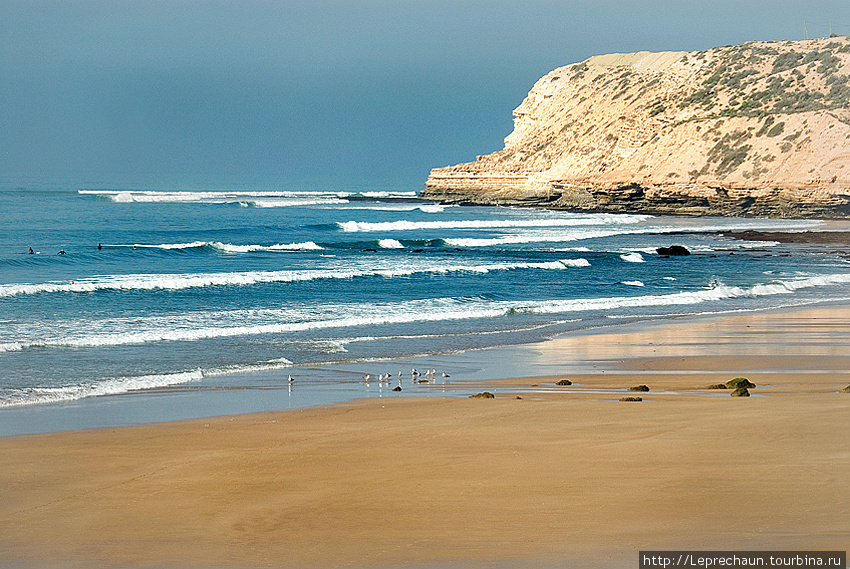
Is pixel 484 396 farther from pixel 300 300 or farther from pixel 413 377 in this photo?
pixel 300 300

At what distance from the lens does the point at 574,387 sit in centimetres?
1123

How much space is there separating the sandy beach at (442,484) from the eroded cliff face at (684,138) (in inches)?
2265

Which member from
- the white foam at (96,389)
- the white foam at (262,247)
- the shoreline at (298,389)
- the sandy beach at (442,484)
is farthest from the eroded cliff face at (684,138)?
the sandy beach at (442,484)

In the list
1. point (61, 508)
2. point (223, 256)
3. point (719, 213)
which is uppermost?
point (719, 213)

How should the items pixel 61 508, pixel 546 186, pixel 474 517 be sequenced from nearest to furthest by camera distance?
pixel 474 517
pixel 61 508
pixel 546 186

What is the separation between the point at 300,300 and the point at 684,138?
62518 millimetres

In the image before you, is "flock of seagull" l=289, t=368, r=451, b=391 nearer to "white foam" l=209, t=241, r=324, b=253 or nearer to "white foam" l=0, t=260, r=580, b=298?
"white foam" l=0, t=260, r=580, b=298

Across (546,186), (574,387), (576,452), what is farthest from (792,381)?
(546,186)

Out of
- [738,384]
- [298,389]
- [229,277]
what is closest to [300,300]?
[229,277]

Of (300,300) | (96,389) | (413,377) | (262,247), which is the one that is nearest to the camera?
(96,389)

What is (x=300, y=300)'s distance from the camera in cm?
2167

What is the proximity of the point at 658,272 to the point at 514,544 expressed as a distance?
26047 millimetres

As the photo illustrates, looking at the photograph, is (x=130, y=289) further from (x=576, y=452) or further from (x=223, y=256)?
(x=576, y=452)

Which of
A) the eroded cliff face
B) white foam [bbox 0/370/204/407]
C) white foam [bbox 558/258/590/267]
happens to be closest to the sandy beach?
white foam [bbox 0/370/204/407]
